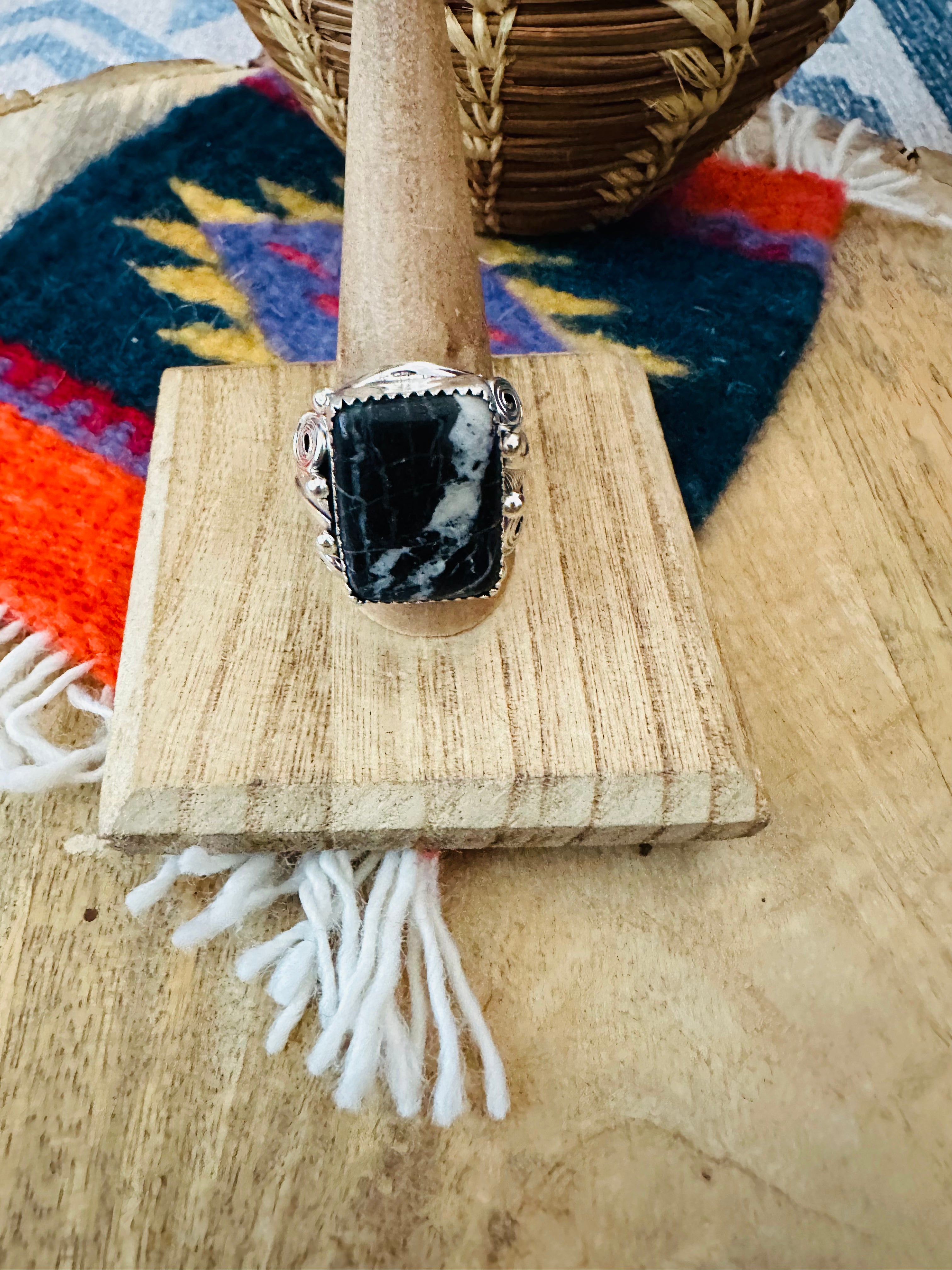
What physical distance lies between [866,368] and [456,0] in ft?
1.12

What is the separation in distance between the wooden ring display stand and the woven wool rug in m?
0.05

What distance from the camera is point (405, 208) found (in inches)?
17.4

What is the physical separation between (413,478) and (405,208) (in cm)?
11

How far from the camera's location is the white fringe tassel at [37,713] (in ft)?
1.67

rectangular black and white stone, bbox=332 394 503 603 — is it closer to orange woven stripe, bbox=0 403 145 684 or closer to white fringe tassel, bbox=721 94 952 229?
orange woven stripe, bbox=0 403 145 684

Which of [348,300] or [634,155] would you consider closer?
[348,300]

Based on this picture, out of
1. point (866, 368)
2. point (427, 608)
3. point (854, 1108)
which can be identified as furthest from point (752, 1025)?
point (866, 368)

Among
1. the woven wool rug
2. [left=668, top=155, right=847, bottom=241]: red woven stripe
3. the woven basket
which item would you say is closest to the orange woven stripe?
the woven wool rug

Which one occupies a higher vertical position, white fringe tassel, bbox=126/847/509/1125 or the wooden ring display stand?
the wooden ring display stand

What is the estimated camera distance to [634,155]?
682mm

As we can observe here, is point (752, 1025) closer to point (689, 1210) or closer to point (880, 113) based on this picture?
point (689, 1210)

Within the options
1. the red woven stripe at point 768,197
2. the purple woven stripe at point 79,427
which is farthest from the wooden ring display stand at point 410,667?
the red woven stripe at point 768,197

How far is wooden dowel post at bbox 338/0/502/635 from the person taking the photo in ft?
1.38

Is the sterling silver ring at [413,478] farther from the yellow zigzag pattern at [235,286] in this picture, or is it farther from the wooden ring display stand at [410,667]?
the yellow zigzag pattern at [235,286]
